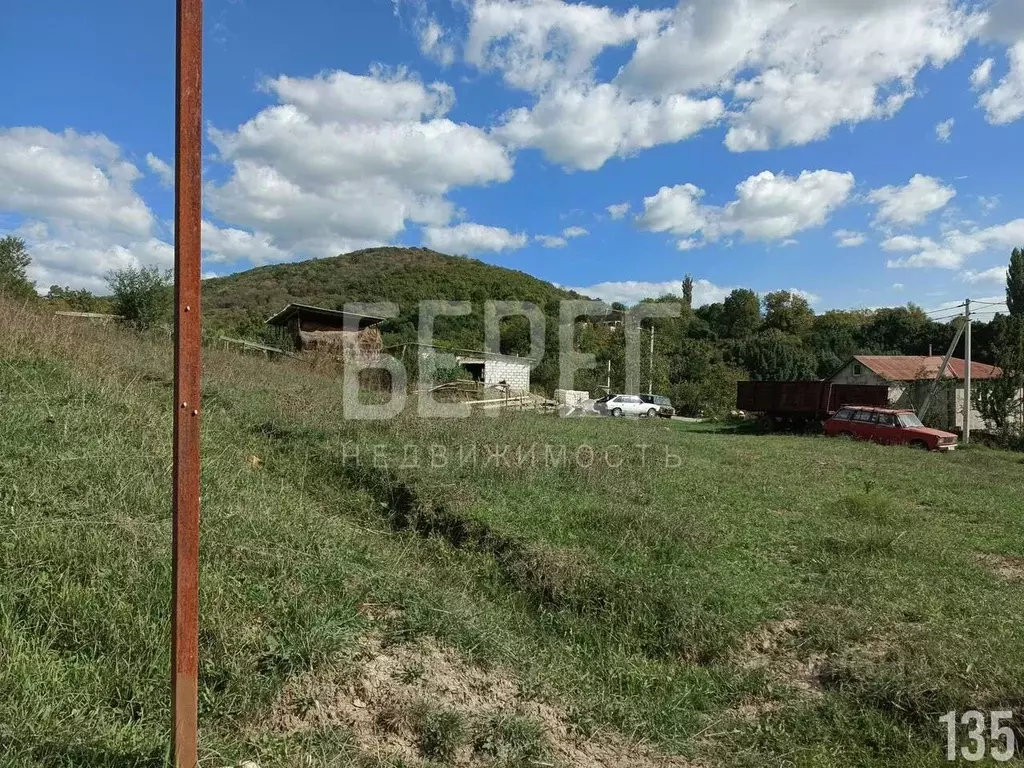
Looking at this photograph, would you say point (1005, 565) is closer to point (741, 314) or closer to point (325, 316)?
point (325, 316)

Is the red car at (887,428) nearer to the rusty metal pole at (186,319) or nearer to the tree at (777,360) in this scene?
the rusty metal pole at (186,319)

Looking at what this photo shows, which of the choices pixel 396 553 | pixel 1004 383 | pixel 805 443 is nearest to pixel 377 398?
pixel 396 553

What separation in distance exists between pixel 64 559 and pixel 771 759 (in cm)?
428

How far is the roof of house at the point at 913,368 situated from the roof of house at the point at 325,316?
77.4 ft

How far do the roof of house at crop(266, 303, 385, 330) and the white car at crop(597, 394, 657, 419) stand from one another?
13.4 m

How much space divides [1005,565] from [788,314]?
71.3 metres

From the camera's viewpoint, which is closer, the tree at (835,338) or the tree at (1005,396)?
the tree at (1005,396)

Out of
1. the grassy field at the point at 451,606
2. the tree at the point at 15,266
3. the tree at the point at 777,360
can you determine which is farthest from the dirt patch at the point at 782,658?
the tree at the point at 777,360

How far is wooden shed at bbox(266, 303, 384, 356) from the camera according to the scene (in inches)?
904

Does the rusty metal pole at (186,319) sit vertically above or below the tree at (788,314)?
below

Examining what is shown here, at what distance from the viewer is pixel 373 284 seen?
57562 millimetres

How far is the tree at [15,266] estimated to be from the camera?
13828mm

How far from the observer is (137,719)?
283 cm

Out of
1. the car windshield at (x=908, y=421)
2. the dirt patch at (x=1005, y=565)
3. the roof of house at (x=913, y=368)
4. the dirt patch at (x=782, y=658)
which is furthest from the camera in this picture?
the roof of house at (x=913, y=368)
